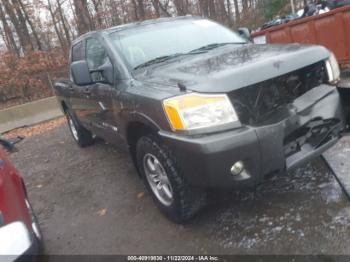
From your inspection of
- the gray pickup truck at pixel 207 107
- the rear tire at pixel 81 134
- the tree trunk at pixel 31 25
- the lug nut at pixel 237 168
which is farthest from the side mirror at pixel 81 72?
the tree trunk at pixel 31 25

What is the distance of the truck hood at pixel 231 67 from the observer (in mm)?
2729

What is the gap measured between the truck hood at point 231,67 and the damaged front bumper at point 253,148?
322mm

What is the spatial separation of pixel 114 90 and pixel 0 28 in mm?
23493

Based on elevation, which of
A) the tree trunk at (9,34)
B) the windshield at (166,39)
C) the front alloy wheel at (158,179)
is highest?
the tree trunk at (9,34)

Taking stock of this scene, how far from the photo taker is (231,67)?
9.67 ft

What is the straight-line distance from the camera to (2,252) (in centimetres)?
214

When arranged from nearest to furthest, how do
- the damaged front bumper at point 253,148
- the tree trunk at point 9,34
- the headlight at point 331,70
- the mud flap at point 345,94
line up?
the damaged front bumper at point 253,148
the headlight at point 331,70
the mud flap at point 345,94
the tree trunk at point 9,34

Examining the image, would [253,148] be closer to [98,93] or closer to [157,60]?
[157,60]

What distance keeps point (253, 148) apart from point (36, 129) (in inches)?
359

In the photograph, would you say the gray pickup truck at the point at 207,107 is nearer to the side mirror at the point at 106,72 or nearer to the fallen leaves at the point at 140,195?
the side mirror at the point at 106,72

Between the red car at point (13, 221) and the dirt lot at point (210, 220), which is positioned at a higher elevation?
the red car at point (13, 221)

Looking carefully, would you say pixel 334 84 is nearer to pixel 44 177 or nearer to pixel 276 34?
pixel 44 177

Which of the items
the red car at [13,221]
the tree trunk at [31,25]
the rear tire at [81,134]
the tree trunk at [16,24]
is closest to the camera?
the red car at [13,221]

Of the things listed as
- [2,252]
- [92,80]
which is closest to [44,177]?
[92,80]
